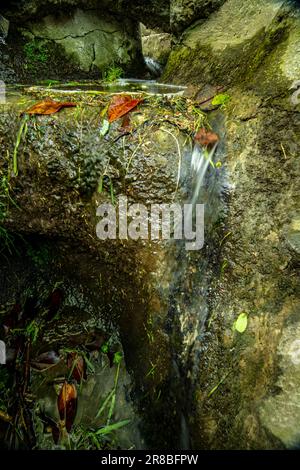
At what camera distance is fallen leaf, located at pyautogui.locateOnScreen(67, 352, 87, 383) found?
2.23 m

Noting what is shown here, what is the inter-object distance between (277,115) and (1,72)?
304 cm

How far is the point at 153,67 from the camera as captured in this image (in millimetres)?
4445

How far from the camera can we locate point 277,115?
5.80 ft

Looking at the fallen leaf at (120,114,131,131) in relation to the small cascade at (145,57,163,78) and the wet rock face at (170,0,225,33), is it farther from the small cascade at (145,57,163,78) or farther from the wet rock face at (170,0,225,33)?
the small cascade at (145,57,163,78)

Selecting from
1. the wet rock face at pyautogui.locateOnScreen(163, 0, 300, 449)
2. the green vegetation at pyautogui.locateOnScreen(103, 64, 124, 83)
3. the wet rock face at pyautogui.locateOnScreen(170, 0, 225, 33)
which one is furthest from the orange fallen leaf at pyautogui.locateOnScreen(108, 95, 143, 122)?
the green vegetation at pyautogui.locateOnScreen(103, 64, 124, 83)

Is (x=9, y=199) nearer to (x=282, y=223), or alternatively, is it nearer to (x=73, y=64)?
(x=282, y=223)

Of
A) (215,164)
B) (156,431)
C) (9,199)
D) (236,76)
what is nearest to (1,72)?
(9,199)

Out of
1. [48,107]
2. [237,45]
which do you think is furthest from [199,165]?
[237,45]

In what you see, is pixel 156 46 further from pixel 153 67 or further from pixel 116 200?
pixel 116 200

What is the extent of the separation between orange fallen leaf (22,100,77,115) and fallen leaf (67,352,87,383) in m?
1.63

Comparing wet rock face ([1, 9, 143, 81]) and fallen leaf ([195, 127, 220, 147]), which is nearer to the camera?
fallen leaf ([195, 127, 220, 147])

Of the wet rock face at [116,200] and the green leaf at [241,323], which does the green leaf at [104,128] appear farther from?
the green leaf at [241,323]

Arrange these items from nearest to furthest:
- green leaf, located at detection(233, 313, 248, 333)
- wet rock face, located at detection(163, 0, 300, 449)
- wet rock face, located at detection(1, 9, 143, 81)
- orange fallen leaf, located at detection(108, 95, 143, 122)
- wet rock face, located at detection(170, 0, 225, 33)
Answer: wet rock face, located at detection(163, 0, 300, 449)
green leaf, located at detection(233, 313, 248, 333)
orange fallen leaf, located at detection(108, 95, 143, 122)
wet rock face, located at detection(170, 0, 225, 33)
wet rock face, located at detection(1, 9, 143, 81)

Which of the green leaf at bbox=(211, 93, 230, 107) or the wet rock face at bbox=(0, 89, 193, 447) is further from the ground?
the green leaf at bbox=(211, 93, 230, 107)
